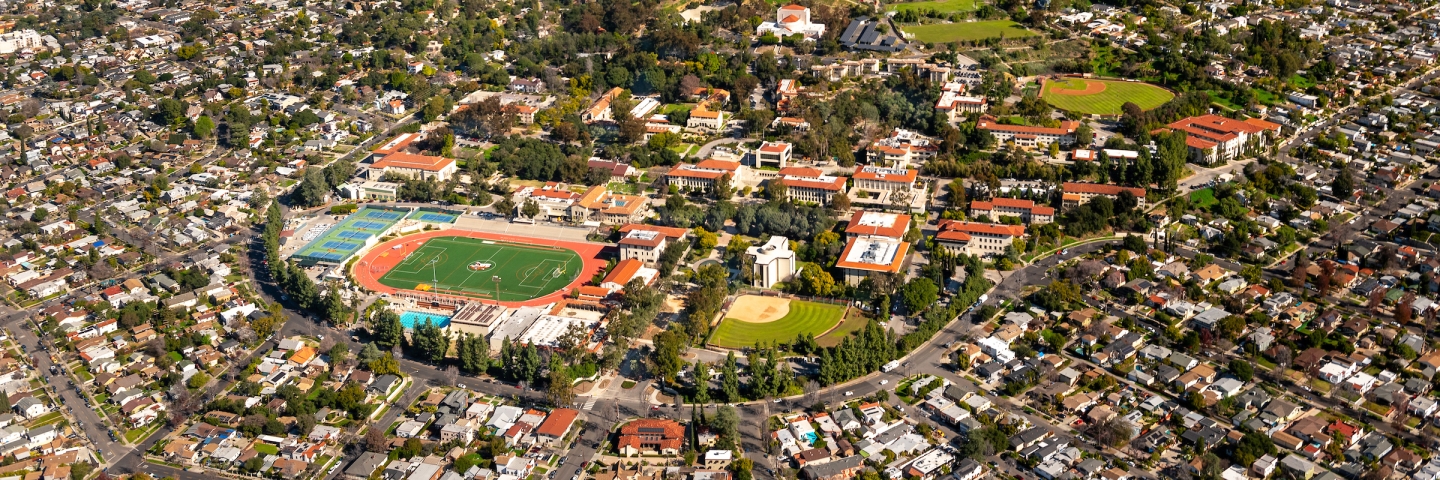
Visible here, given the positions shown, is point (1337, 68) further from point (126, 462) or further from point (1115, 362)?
point (126, 462)

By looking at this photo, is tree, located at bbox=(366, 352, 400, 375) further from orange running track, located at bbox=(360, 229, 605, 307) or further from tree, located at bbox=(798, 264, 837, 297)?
tree, located at bbox=(798, 264, 837, 297)

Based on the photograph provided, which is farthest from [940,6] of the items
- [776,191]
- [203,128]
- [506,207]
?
[203,128]

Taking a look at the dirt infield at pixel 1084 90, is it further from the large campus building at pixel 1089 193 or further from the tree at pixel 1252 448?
the tree at pixel 1252 448

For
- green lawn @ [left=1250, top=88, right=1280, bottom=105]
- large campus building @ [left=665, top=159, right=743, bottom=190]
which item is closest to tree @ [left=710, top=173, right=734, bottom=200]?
large campus building @ [left=665, top=159, right=743, bottom=190]

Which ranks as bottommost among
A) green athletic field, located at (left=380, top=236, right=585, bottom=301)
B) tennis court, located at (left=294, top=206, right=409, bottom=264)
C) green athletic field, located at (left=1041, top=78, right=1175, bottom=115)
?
green athletic field, located at (left=380, top=236, right=585, bottom=301)

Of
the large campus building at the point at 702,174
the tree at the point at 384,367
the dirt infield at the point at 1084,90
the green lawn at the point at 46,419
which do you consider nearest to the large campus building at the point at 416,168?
the large campus building at the point at 702,174

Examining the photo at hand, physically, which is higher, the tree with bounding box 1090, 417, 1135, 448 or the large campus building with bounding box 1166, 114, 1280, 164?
the large campus building with bounding box 1166, 114, 1280, 164
